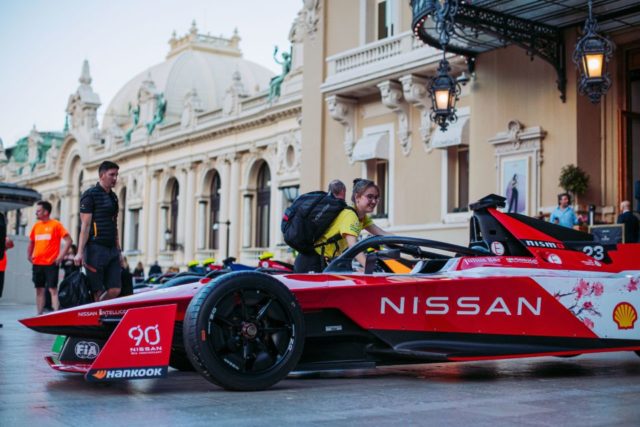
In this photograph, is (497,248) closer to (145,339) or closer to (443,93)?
(145,339)

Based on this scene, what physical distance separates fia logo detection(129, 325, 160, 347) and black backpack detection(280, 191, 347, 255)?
225cm

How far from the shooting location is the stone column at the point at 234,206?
39062 millimetres

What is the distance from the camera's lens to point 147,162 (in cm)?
4700

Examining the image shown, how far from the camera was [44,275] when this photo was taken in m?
13.5

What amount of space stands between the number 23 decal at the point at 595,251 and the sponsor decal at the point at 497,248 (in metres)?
0.72

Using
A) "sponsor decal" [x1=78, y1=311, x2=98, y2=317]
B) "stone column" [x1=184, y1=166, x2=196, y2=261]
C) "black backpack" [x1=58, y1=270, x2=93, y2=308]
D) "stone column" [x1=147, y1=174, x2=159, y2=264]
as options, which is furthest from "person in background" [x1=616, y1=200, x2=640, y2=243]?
"stone column" [x1=147, y1=174, x2=159, y2=264]

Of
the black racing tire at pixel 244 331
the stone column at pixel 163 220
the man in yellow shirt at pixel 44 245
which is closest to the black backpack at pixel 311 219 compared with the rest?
the black racing tire at pixel 244 331

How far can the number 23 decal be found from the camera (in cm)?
681

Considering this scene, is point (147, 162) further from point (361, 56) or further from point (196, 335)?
point (196, 335)

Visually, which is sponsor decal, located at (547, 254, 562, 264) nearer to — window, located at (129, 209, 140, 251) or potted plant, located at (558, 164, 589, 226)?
potted plant, located at (558, 164, 589, 226)

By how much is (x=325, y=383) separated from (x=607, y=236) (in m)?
8.05

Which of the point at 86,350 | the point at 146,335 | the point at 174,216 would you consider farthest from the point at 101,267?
the point at 174,216

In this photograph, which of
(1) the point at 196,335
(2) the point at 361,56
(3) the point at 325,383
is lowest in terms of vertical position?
(3) the point at 325,383

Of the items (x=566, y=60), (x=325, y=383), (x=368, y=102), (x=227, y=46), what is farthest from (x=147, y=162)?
(x=325, y=383)
